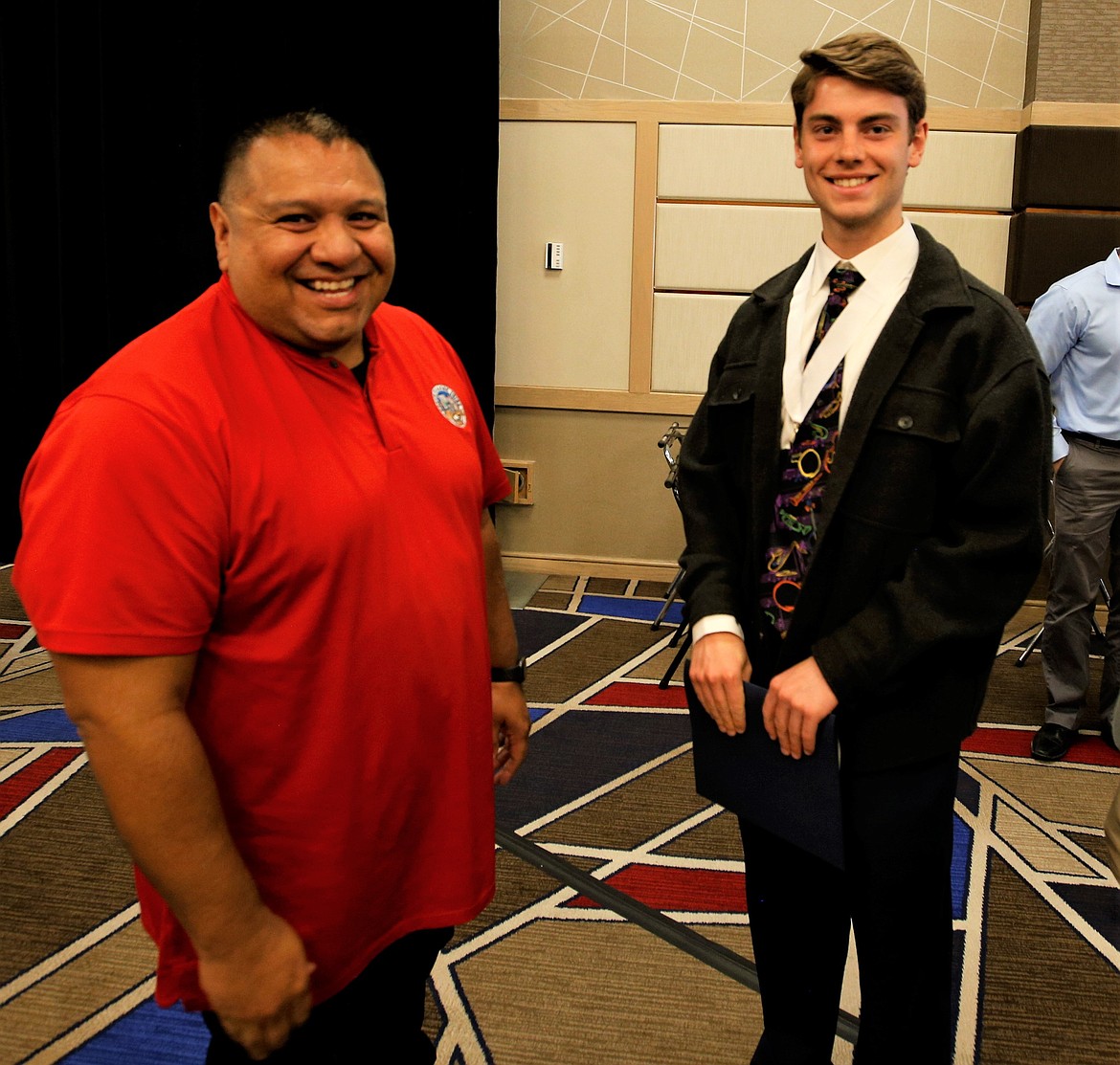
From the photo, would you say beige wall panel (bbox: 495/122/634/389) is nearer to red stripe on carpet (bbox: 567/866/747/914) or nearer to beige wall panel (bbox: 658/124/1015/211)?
beige wall panel (bbox: 658/124/1015/211)

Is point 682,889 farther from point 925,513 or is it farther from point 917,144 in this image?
point 917,144

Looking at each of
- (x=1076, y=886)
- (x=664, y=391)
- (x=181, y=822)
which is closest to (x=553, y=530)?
(x=664, y=391)

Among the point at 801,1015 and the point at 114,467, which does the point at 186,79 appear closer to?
the point at 114,467

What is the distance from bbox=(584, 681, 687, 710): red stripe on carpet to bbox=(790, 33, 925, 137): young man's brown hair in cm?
244

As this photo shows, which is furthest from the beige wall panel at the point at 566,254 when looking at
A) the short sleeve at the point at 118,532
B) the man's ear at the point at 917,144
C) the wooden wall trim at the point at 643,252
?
the short sleeve at the point at 118,532

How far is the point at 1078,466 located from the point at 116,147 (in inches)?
128

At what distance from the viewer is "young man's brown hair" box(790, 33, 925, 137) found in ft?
3.83

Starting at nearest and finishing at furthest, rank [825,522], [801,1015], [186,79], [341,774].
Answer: [341,774], [825,522], [801,1015], [186,79]

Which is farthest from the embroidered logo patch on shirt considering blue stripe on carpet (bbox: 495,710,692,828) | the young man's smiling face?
blue stripe on carpet (bbox: 495,710,692,828)

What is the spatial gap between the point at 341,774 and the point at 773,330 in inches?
29.6

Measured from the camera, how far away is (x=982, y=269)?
178 inches

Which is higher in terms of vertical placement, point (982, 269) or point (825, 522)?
point (982, 269)

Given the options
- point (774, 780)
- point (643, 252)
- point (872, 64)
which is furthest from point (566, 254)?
point (774, 780)

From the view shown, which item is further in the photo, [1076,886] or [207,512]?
[1076,886]
